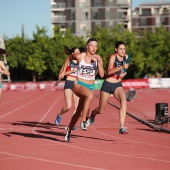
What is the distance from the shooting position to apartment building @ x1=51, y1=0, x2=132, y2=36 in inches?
4697

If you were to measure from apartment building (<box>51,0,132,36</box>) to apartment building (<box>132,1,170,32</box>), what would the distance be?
13556 mm

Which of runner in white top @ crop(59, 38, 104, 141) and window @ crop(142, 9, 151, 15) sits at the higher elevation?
runner in white top @ crop(59, 38, 104, 141)

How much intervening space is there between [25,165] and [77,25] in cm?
11122

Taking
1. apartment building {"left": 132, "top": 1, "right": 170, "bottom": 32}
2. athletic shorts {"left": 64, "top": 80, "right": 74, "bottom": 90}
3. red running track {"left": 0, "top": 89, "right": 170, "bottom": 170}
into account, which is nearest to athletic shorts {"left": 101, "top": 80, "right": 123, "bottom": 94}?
red running track {"left": 0, "top": 89, "right": 170, "bottom": 170}

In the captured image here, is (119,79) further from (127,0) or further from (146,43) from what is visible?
(127,0)

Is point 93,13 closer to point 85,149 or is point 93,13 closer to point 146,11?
point 146,11

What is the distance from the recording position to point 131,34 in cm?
9125

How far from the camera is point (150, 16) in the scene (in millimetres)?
137625

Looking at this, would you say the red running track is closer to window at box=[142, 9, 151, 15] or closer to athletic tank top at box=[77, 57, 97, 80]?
athletic tank top at box=[77, 57, 97, 80]

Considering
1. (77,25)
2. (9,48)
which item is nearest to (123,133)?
(9,48)

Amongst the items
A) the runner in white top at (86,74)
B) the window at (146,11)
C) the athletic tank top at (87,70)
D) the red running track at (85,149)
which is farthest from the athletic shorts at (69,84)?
the window at (146,11)

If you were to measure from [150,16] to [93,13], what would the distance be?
2180 centimetres

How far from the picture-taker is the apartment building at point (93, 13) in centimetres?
11931

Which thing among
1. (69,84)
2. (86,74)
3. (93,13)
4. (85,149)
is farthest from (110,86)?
(93,13)
